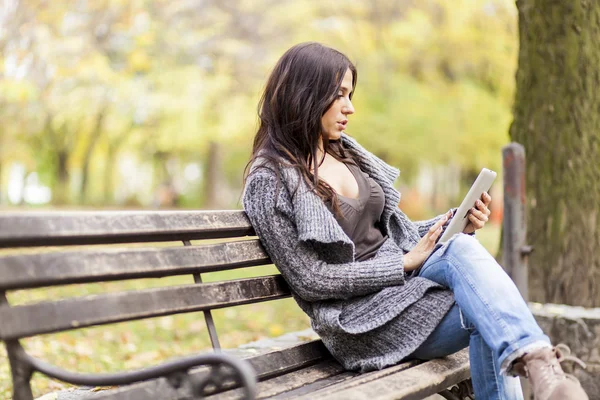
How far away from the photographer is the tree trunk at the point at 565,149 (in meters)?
4.34

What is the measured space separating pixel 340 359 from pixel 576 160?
86.1 inches

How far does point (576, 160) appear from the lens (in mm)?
4340

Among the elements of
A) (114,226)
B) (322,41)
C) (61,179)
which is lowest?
(61,179)

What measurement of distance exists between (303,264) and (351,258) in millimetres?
196

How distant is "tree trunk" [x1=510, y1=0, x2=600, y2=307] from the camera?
4.34 meters

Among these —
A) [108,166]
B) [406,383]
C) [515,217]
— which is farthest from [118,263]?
[108,166]

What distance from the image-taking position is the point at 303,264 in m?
2.78

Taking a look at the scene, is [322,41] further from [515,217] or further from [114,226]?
[114,226]

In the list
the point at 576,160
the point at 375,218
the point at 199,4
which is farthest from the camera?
the point at 199,4

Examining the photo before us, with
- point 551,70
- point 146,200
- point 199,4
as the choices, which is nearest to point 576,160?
point 551,70

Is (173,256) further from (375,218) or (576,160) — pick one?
(576,160)

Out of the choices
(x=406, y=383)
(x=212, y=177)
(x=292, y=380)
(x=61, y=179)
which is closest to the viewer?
(x=406, y=383)

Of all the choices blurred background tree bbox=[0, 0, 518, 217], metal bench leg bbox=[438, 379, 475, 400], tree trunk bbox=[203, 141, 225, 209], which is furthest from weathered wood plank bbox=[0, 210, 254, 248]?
tree trunk bbox=[203, 141, 225, 209]

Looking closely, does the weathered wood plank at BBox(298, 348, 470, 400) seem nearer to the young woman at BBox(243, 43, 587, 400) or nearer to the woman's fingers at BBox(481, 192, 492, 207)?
the young woman at BBox(243, 43, 587, 400)
